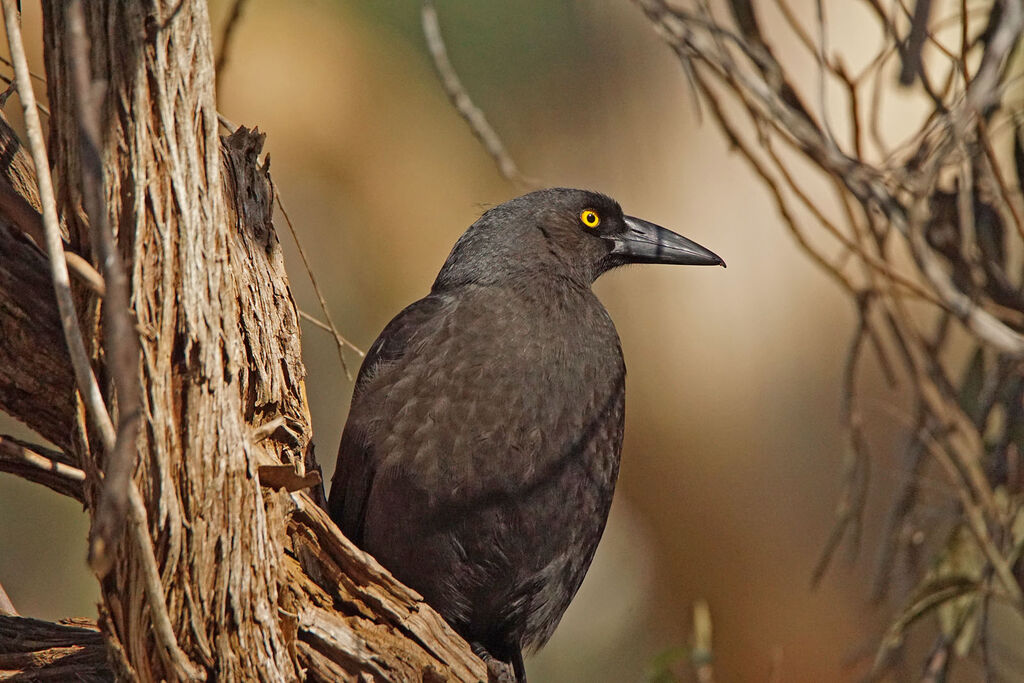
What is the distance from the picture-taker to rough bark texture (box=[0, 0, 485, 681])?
1754mm

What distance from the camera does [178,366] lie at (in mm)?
1784

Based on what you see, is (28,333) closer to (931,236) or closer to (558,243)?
(558,243)

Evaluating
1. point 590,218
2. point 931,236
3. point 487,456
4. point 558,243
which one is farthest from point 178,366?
point 931,236

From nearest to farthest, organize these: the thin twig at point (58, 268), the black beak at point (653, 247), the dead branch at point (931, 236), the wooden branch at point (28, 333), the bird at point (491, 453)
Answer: the thin twig at point (58, 268)
the wooden branch at point (28, 333)
the bird at point (491, 453)
the dead branch at point (931, 236)
the black beak at point (653, 247)

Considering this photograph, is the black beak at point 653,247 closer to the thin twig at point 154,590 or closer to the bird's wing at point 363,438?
the bird's wing at point 363,438

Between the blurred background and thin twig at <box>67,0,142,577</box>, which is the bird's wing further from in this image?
the blurred background

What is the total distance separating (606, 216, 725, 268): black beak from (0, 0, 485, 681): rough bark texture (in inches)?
61.4

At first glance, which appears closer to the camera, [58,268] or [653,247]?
[58,268]

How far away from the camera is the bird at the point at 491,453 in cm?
262

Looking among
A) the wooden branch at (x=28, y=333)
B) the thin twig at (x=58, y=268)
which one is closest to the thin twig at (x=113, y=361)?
the thin twig at (x=58, y=268)

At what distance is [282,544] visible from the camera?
79.3 inches

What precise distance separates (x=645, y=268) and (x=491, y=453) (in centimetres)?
462

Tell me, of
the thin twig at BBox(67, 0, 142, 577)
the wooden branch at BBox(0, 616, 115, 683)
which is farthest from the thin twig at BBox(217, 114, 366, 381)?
the thin twig at BBox(67, 0, 142, 577)

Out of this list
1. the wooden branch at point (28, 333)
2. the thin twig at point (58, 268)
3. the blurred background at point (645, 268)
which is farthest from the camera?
the blurred background at point (645, 268)
